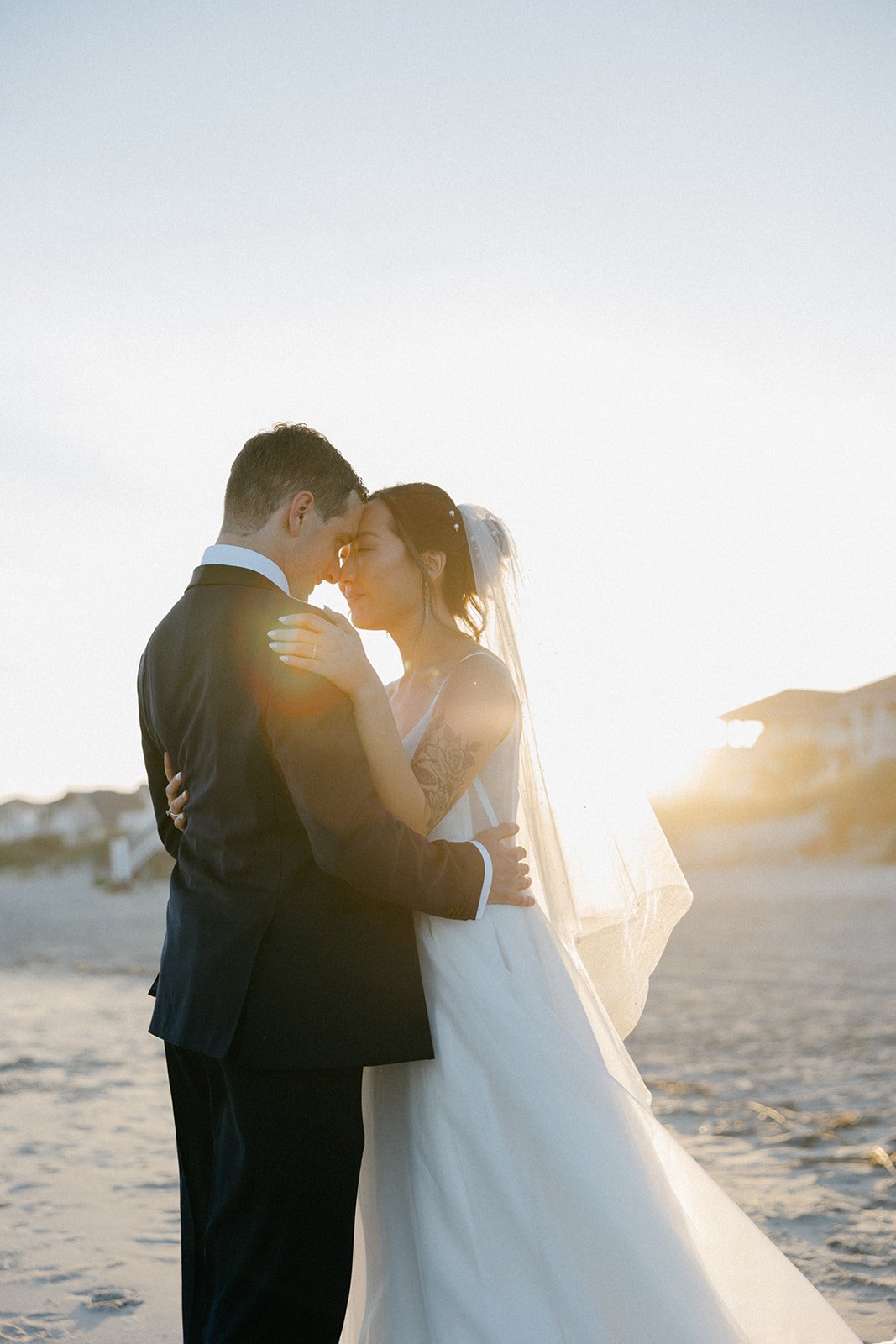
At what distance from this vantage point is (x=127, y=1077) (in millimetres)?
9125

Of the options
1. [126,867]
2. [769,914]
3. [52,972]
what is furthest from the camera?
[126,867]

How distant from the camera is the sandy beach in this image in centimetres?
466

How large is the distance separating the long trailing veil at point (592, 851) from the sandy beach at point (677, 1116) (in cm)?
159

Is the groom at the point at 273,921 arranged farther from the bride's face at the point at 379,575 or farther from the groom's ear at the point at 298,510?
the bride's face at the point at 379,575

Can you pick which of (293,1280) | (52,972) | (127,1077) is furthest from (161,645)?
(52,972)

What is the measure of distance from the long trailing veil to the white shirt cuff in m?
0.47

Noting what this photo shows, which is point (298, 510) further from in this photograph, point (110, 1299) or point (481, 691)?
point (110, 1299)

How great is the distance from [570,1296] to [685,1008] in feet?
33.8

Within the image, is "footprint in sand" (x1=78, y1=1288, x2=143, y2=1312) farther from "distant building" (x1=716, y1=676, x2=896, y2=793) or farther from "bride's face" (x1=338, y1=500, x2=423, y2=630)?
"distant building" (x1=716, y1=676, x2=896, y2=793)

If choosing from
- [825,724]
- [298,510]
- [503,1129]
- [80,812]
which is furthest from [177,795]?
[80,812]

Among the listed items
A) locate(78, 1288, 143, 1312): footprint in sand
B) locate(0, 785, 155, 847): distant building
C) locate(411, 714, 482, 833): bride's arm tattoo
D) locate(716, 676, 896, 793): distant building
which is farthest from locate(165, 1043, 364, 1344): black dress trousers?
locate(0, 785, 155, 847): distant building

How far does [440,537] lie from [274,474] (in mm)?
852

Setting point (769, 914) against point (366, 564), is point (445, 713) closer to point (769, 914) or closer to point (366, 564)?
point (366, 564)

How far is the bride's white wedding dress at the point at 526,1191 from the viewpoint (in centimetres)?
281
